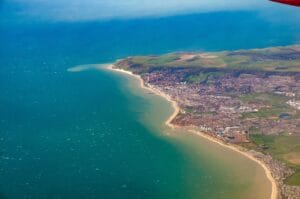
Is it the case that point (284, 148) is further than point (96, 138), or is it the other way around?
point (96, 138)

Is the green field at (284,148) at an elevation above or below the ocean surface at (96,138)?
below

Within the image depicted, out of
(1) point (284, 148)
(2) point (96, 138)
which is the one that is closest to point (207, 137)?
(1) point (284, 148)

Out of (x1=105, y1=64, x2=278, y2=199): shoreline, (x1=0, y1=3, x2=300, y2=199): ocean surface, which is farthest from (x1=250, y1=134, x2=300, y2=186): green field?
(x1=0, y1=3, x2=300, y2=199): ocean surface

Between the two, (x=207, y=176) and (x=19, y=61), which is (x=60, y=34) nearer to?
(x=19, y=61)

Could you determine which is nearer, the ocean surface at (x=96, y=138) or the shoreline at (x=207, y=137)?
the ocean surface at (x=96, y=138)

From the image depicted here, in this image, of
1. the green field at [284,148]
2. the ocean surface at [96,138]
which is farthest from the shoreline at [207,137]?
the green field at [284,148]

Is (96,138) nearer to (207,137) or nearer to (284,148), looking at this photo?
(207,137)

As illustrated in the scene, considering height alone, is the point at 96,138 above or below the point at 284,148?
above

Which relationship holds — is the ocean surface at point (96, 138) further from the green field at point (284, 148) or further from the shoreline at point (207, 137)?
the green field at point (284, 148)
